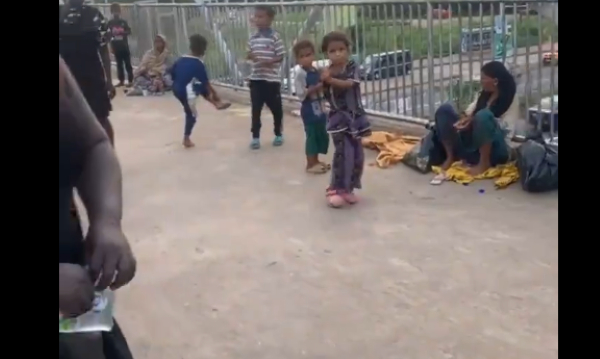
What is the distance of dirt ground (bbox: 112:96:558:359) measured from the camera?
155 inches

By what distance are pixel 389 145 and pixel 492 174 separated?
1.31 meters

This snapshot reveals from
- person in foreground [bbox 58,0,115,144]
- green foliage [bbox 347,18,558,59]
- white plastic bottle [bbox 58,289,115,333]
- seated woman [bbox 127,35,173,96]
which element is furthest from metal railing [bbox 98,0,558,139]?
white plastic bottle [bbox 58,289,115,333]

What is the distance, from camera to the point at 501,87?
632 centimetres

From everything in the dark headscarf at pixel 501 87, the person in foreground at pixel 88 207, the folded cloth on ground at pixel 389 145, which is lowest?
the folded cloth on ground at pixel 389 145

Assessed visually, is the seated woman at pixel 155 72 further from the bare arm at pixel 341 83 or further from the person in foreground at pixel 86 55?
the bare arm at pixel 341 83

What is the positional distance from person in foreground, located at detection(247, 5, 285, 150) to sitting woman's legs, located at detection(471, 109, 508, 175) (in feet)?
7.42

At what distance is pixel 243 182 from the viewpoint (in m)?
6.99

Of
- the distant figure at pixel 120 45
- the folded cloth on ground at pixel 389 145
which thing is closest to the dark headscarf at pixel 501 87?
the folded cloth on ground at pixel 389 145

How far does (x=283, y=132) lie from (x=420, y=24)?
1883 mm

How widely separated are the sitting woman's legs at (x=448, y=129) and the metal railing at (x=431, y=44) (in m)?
0.58

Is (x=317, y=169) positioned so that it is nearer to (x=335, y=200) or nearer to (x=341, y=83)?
(x=335, y=200)

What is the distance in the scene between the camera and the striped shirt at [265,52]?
7.95m

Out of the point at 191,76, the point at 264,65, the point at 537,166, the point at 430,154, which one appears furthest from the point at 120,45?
the point at 537,166
